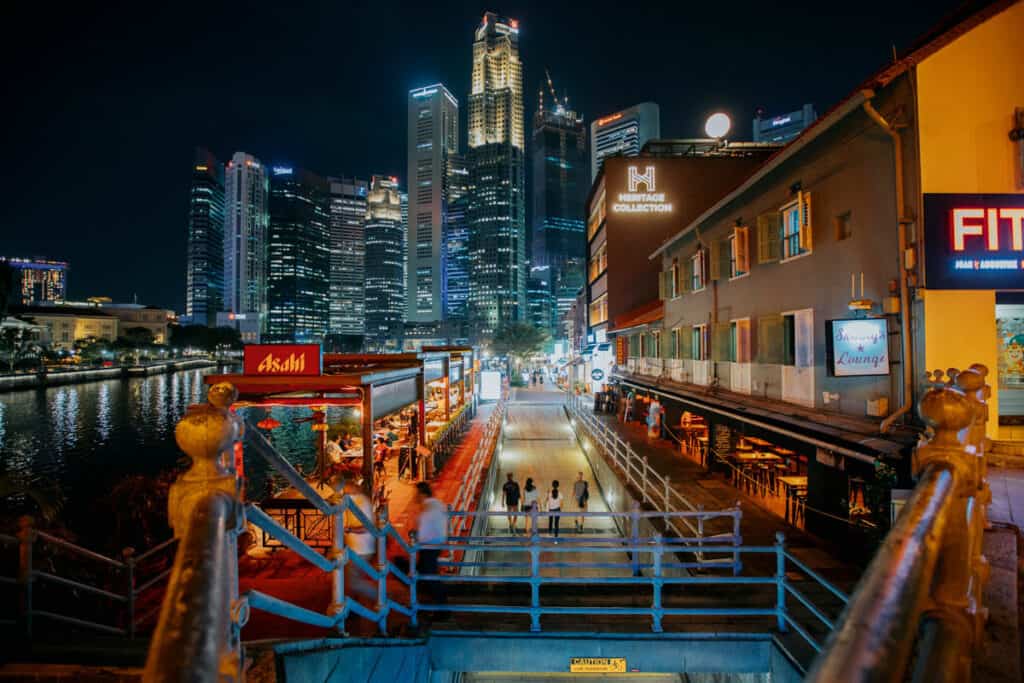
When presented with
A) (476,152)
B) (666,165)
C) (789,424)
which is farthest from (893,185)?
(476,152)

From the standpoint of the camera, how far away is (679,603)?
596cm

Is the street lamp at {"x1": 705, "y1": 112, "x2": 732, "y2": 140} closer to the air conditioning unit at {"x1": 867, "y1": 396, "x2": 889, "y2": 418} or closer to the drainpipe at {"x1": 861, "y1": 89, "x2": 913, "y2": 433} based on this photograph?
the drainpipe at {"x1": 861, "y1": 89, "x2": 913, "y2": 433}

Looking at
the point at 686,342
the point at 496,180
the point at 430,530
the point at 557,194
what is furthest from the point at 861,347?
the point at 557,194

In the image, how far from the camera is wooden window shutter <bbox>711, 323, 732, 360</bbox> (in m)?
14.8

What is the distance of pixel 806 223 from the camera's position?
34.4ft

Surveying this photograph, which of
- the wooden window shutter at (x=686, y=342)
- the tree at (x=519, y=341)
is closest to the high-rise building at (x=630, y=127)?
the tree at (x=519, y=341)

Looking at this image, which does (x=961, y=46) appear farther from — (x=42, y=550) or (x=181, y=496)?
(x=42, y=550)

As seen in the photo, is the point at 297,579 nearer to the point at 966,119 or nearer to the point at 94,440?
the point at 966,119

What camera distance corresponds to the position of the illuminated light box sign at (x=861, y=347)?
8.27 m

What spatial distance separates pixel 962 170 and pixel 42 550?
14.3 m

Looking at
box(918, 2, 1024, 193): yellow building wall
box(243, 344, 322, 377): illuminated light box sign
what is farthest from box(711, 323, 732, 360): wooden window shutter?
box(243, 344, 322, 377): illuminated light box sign

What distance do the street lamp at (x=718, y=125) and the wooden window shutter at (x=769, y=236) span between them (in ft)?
45.5

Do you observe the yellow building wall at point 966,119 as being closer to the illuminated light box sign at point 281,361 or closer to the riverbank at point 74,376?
the illuminated light box sign at point 281,361

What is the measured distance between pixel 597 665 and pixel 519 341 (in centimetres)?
6404
